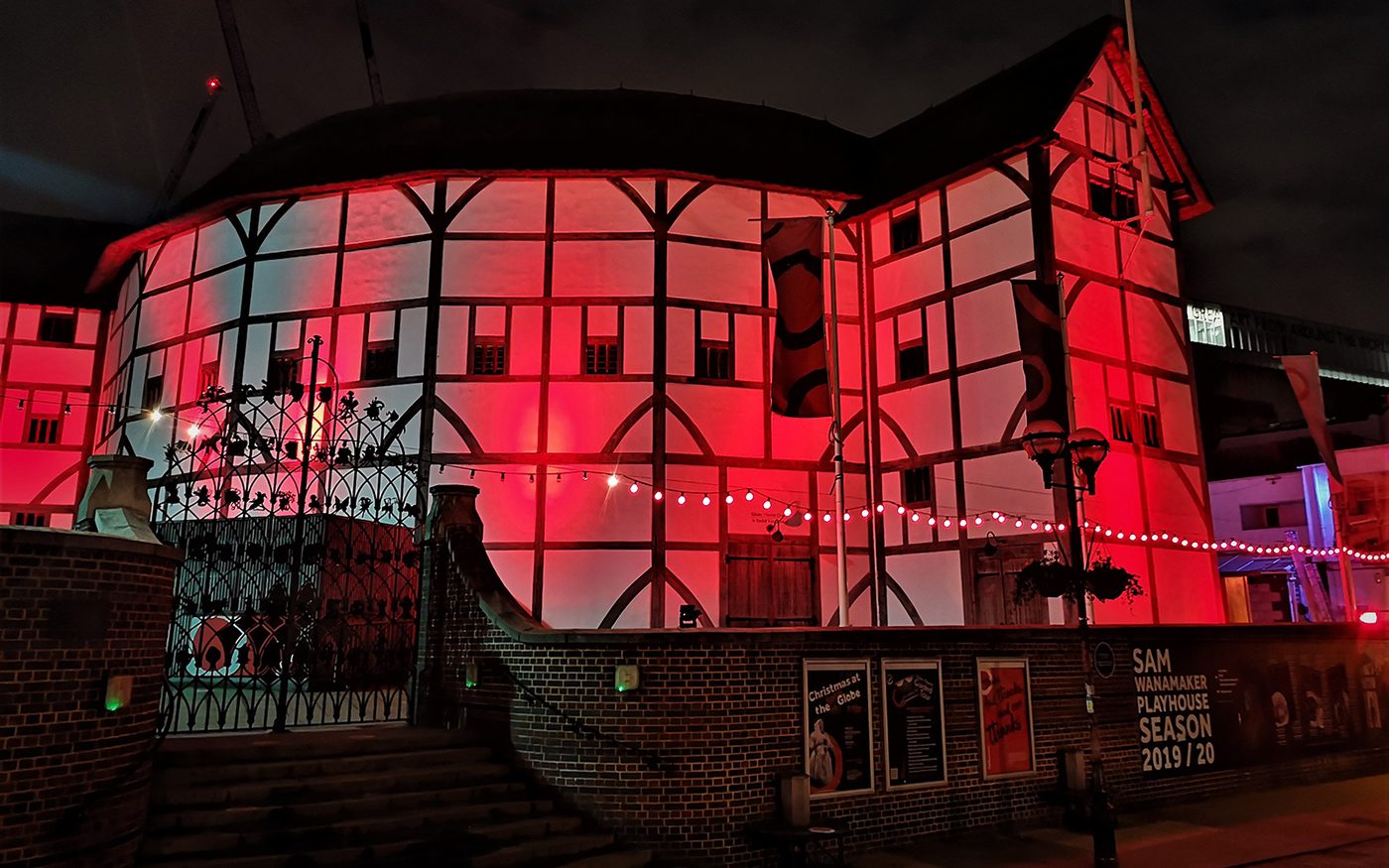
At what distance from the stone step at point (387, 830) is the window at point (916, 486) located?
10858mm

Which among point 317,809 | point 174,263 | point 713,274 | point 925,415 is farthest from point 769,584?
point 174,263

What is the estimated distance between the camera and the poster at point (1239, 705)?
11.4 metres

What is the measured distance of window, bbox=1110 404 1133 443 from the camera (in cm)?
1655

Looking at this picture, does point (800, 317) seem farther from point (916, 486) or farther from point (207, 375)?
point (207, 375)

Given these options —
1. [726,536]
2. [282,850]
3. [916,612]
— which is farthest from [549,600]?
[282,850]

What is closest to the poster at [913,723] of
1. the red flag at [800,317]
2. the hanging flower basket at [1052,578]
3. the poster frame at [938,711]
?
the poster frame at [938,711]

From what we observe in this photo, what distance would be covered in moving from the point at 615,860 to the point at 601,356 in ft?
36.1

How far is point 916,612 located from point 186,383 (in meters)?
15.2

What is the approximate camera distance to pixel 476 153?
59.0 feet

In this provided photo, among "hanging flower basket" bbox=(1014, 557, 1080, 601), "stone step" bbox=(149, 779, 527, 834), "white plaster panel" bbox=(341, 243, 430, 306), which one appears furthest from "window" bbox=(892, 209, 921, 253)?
"stone step" bbox=(149, 779, 527, 834)

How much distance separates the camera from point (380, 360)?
1775 centimetres

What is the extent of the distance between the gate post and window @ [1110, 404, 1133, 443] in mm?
11643

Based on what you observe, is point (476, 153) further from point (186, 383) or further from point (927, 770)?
point (927, 770)

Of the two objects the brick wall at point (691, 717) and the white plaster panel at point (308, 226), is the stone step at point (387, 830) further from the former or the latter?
the white plaster panel at point (308, 226)
